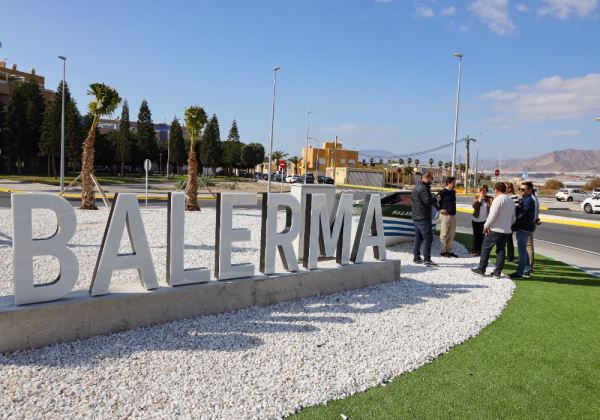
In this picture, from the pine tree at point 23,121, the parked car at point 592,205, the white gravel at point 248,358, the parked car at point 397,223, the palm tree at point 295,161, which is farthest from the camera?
the palm tree at point 295,161

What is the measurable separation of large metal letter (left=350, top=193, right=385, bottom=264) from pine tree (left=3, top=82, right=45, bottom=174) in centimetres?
5234

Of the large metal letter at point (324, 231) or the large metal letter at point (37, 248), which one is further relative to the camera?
the large metal letter at point (324, 231)

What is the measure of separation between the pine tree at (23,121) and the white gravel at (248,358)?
50868mm

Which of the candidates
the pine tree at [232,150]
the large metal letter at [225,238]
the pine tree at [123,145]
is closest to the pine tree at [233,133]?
the pine tree at [232,150]

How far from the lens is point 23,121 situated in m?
50.6

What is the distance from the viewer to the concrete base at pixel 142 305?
4.52 metres

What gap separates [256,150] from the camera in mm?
91188

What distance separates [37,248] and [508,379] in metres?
4.81

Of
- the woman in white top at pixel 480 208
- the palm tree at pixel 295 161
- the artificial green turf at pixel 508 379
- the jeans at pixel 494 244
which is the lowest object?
the artificial green turf at pixel 508 379

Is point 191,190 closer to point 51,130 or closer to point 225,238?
point 225,238

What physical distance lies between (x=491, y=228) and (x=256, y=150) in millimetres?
84606

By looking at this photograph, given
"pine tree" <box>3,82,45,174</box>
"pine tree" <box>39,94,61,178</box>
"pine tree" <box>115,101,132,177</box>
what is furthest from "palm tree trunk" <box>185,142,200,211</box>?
"pine tree" <box>115,101,132,177</box>

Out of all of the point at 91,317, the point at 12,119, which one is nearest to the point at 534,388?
the point at 91,317

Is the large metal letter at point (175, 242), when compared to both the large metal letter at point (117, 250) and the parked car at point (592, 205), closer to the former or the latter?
the large metal letter at point (117, 250)
